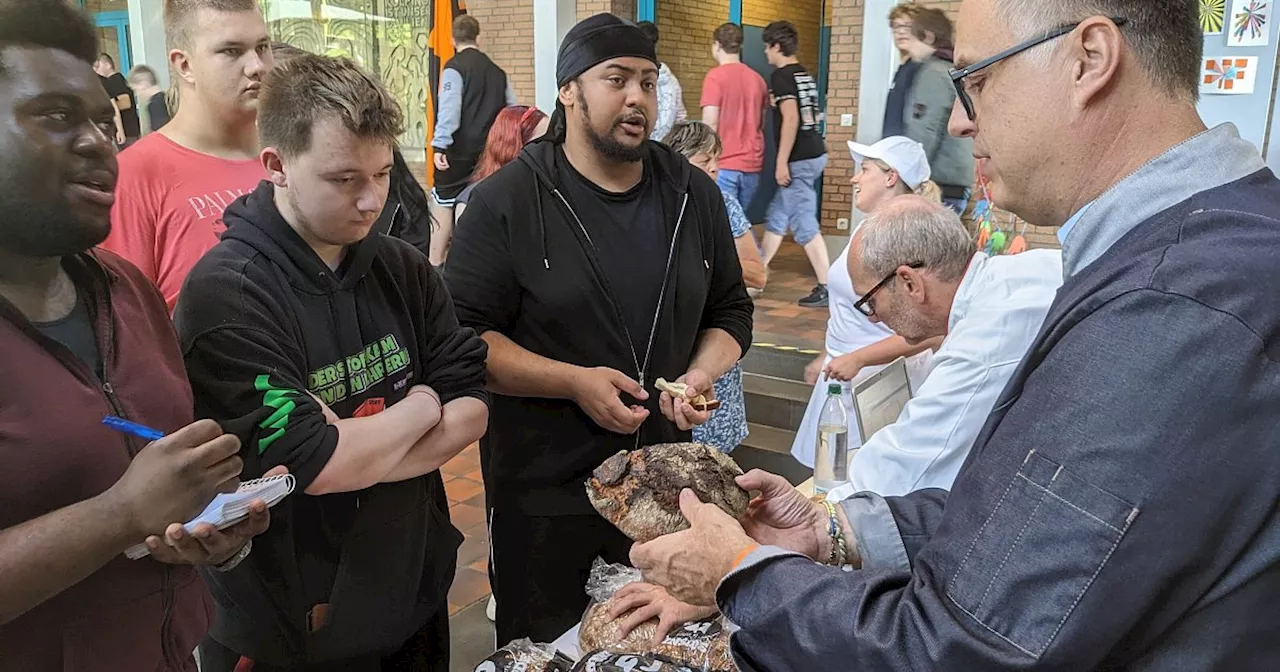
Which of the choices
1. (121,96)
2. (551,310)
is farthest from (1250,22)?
(121,96)

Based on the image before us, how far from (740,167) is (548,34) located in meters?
3.35

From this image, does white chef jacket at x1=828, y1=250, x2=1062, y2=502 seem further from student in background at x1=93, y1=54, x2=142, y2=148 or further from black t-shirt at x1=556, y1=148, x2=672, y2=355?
student in background at x1=93, y1=54, x2=142, y2=148

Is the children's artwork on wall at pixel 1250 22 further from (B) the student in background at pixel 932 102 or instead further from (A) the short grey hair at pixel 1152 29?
(A) the short grey hair at pixel 1152 29

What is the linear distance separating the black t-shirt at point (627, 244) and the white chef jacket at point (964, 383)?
0.68m

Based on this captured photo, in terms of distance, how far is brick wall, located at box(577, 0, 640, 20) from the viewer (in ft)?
30.1

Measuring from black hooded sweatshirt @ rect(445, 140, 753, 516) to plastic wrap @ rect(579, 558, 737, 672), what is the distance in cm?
62

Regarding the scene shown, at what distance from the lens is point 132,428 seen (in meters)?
1.12

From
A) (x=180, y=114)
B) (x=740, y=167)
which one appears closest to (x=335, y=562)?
(x=180, y=114)

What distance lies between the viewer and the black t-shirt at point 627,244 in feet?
7.66

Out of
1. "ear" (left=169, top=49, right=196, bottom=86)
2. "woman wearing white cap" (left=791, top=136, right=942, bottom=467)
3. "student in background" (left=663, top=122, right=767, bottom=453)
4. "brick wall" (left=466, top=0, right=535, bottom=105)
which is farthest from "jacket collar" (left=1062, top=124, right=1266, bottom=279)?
"brick wall" (left=466, top=0, right=535, bottom=105)

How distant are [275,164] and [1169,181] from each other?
1.37 m

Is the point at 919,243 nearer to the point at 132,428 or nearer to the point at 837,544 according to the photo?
the point at 837,544

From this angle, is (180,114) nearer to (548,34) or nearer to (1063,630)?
(1063,630)

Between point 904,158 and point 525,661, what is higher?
point 904,158
